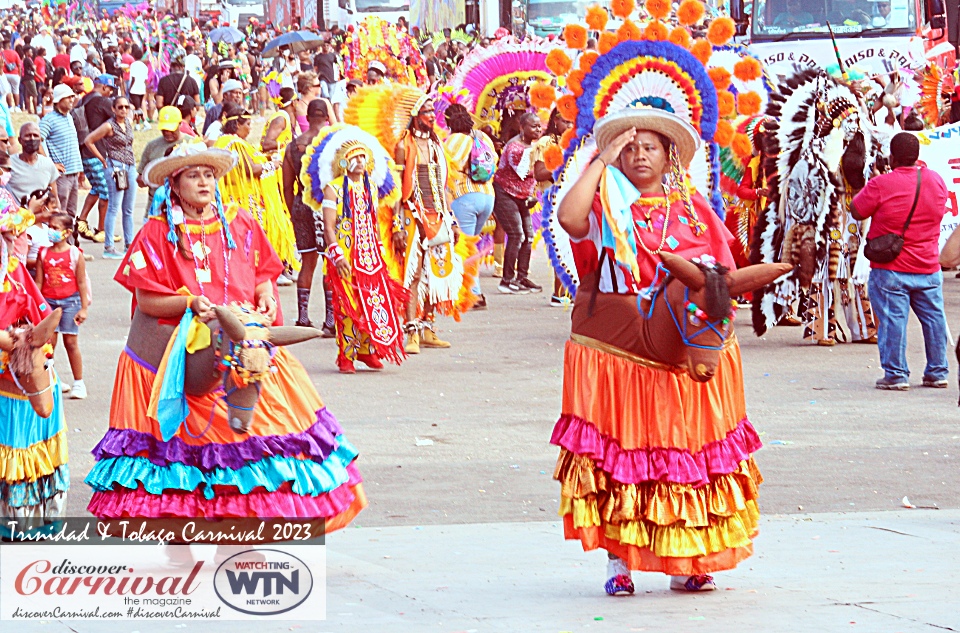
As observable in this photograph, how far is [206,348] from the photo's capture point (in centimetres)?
609

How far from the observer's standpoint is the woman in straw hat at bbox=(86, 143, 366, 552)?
6.14 meters

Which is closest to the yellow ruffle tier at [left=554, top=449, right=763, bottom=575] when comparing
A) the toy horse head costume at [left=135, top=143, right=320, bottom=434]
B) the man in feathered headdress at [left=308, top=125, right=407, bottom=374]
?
the toy horse head costume at [left=135, top=143, right=320, bottom=434]

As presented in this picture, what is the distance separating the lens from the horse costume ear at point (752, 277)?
5605 mm

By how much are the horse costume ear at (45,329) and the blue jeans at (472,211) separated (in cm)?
769

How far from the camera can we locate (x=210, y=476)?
614 cm

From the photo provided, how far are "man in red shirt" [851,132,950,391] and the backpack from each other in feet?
A: 15.0

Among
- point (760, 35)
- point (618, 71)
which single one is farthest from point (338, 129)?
point (760, 35)

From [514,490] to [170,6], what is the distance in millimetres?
51187

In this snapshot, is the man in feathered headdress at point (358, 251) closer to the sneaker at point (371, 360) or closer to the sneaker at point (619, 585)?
the sneaker at point (371, 360)

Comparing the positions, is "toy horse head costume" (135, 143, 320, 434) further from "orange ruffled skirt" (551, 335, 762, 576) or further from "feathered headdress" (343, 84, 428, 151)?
"feathered headdress" (343, 84, 428, 151)

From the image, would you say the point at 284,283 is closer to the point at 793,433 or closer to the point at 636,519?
the point at 793,433

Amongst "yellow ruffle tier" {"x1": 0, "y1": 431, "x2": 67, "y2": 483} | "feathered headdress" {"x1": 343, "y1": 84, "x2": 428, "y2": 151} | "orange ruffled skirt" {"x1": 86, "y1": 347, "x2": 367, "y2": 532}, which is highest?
"feathered headdress" {"x1": 343, "y1": 84, "x2": 428, "y2": 151}

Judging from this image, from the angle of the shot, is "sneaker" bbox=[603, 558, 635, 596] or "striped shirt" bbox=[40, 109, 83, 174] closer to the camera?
"sneaker" bbox=[603, 558, 635, 596]

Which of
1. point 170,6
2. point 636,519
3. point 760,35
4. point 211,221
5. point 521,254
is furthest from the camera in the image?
point 170,6
